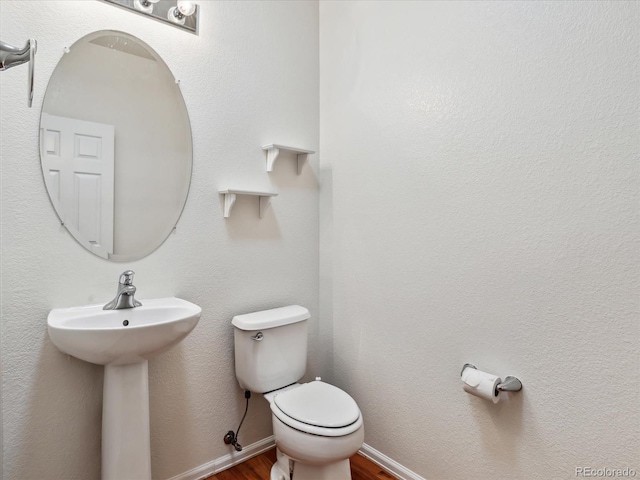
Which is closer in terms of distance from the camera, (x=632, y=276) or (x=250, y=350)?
(x=632, y=276)

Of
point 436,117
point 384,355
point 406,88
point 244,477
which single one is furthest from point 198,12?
point 244,477

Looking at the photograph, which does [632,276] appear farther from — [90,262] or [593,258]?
[90,262]

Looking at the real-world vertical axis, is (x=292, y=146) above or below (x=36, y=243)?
above

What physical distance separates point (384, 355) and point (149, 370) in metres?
1.08

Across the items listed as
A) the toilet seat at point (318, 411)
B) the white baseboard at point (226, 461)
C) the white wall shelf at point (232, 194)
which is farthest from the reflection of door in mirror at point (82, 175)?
the white baseboard at point (226, 461)

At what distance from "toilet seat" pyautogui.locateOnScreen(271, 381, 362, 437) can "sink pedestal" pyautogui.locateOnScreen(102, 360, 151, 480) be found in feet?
1.69

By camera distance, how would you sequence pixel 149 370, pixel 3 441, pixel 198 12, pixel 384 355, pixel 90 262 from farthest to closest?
1. pixel 384 355
2. pixel 198 12
3. pixel 149 370
4. pixel 90 262
5. pixel 3 441

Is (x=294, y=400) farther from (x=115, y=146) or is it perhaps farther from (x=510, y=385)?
(x=115, y=146)

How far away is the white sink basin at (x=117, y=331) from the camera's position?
45.2 inches

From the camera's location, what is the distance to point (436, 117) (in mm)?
1566

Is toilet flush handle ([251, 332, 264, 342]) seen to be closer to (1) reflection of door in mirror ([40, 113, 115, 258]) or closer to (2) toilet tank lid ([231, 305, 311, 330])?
(2) toilet tank lid ([231, 305, 311, 330])

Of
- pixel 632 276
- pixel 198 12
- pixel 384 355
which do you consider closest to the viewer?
pixel 632 276

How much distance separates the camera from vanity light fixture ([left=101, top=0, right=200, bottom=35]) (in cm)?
151

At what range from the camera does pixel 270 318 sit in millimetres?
1750
